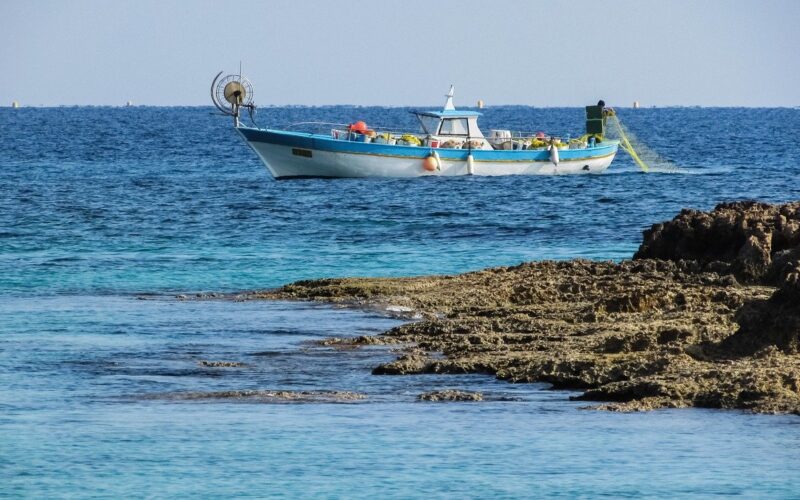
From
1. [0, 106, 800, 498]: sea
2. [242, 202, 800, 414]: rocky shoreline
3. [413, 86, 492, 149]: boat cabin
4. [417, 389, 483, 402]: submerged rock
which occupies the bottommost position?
[0, 106, 800, 498]: sea

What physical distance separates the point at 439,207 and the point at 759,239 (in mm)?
19292

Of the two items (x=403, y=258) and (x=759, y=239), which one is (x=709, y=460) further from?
(x=403, y=258)

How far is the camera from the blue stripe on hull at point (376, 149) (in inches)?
1818

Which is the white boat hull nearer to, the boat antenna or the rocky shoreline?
the boat antenna

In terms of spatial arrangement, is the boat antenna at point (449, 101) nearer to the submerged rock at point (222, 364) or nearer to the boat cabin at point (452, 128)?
the boat cabin at point (452, 128)

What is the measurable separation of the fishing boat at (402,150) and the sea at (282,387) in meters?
9.76

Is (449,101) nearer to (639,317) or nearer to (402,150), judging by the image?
(402,150)

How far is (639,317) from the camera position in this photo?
630 inches

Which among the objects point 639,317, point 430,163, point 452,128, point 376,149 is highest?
point 452,128

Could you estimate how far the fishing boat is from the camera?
4641cm

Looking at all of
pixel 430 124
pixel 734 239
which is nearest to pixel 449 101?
pixel 430 124

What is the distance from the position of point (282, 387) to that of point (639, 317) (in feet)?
14.5

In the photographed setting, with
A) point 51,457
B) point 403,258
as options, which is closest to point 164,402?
point 51,457

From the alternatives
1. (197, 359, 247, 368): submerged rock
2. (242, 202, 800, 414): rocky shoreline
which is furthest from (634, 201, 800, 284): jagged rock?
(197, 359, 247, 368): submerged rock
